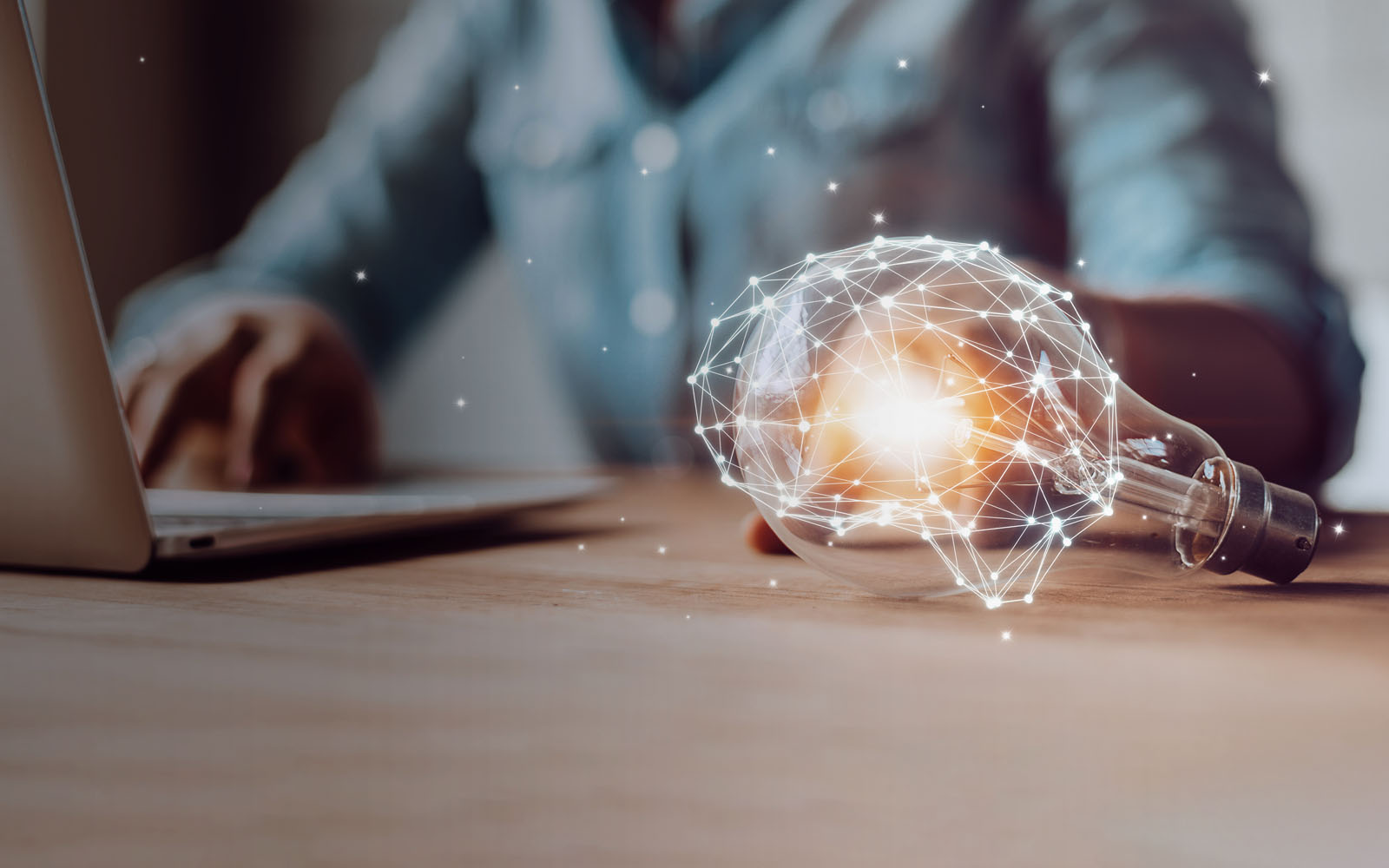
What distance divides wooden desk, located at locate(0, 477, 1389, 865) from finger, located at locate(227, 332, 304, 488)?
511 millimetres

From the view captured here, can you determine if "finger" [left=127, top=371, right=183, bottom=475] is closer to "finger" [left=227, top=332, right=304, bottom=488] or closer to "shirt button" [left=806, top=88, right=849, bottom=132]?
"finger" [left=227, top=332, right=304, bottom=488]

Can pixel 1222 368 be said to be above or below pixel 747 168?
below

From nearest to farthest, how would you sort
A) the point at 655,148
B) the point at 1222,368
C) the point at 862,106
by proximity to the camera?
the point at 1222,368, the point at 862,106, the point at 655,148

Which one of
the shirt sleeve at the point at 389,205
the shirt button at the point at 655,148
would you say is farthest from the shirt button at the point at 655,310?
Result: the shirt sleeve at the point at 389,205

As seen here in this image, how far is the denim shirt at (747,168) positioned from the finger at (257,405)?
22 centimetres

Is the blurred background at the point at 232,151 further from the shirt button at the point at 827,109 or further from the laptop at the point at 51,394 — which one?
the laptop at the point at 51,394

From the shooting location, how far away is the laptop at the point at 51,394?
239mm

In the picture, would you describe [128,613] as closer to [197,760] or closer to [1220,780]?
[197,760]

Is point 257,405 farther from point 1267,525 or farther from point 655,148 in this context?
point 1267,525

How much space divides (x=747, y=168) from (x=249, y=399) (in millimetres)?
630

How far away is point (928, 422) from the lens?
0.29 m

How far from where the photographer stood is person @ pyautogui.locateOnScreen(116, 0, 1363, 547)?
2.29ft

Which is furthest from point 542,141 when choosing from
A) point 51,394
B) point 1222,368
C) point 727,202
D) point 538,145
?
point 51,394

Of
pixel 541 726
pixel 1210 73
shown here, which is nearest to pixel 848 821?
pixel 541 726
